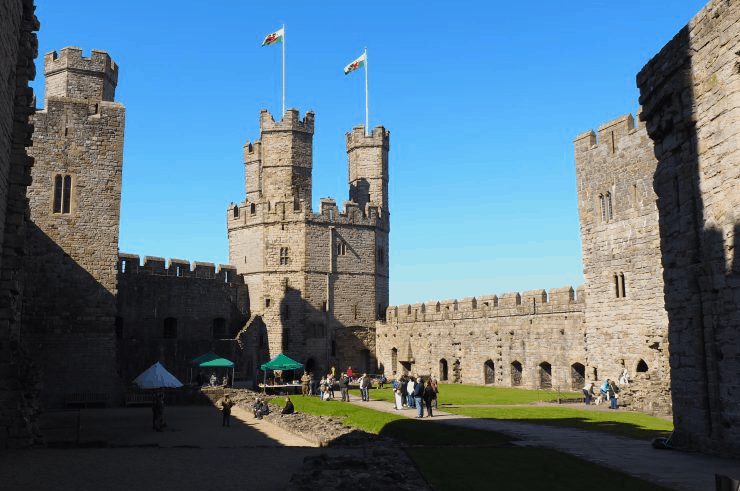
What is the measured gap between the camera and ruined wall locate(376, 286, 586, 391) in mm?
31594

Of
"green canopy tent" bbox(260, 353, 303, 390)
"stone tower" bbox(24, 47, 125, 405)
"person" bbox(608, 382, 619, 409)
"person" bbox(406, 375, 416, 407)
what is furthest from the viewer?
"green canopy tent" bbox(260, 353, 303, 390)

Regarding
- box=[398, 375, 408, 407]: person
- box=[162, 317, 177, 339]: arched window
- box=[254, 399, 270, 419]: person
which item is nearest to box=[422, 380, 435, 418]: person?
box=[398, 375, 408, 407]: person

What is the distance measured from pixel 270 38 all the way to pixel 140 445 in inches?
1446

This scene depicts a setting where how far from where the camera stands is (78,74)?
3247 cm

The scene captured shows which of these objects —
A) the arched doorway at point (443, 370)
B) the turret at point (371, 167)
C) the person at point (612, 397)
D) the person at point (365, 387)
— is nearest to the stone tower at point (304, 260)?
the turret at point (371, 167)

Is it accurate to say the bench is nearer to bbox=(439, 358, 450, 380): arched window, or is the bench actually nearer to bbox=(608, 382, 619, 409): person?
bbox=(608, 382, 619, 409): person

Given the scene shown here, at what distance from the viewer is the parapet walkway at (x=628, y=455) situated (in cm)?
970

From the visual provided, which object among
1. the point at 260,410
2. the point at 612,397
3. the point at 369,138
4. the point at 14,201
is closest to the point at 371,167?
the point at 369,138

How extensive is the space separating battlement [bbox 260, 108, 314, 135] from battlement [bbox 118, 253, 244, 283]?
31.5ft

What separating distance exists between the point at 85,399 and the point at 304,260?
65.7ft

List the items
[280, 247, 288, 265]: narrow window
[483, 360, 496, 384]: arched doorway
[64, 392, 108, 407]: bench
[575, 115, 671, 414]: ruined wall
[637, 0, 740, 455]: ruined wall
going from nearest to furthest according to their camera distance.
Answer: [637, 0, 740, 455]: ruined wall
[64, 392, 108, 407]: bench
[575, 115, 671, 414]: ruined wall
[483, 360, 496, 384]: arched doorway
[280, 247, 288, 265]: narrow window

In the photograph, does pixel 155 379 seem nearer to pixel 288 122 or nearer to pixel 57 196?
pixel 57 196

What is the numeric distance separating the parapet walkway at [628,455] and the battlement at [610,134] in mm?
14541

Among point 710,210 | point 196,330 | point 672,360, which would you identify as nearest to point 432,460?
point 672,360
